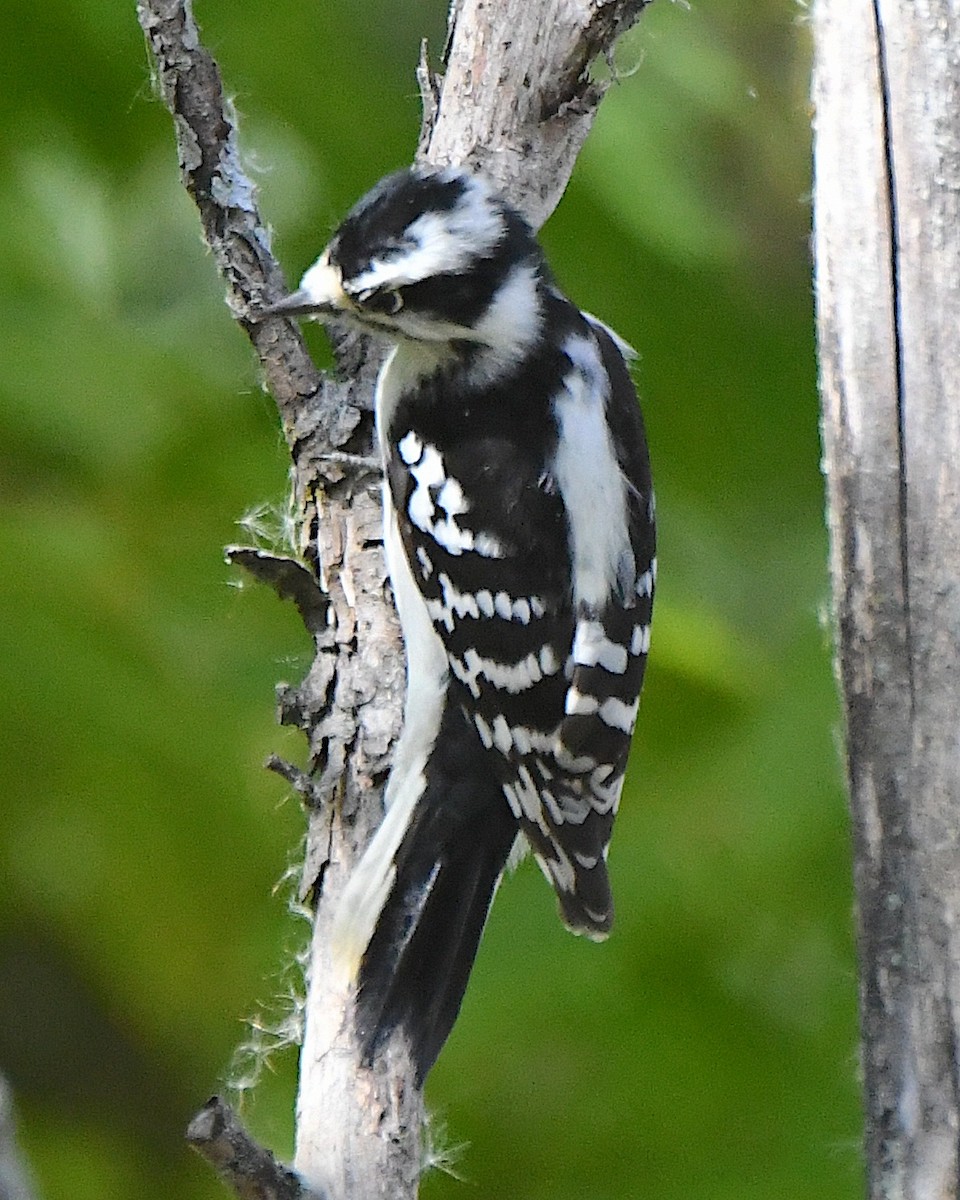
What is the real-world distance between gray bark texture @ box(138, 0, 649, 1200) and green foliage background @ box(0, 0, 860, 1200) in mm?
165

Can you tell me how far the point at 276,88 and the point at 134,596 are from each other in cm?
81

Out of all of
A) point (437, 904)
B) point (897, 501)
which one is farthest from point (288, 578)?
point (897, 501)

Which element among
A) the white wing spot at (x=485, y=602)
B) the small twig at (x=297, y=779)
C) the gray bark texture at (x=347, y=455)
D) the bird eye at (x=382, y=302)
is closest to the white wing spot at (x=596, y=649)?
the white wing spot at (x=485, y=602)

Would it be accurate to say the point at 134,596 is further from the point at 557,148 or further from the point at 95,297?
the point at 557,148

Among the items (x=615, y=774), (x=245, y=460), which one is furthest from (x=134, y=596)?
(x=615, y=774)

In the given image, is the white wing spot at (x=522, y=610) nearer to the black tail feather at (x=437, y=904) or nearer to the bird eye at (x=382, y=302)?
the black tail feather at (x=437, y=904)

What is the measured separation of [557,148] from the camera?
2.43 meters

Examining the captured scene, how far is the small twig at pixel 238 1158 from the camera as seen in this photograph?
1460mm

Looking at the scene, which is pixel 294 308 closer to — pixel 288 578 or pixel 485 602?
pixel 288 578

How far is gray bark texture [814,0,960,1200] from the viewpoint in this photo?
1.67 m

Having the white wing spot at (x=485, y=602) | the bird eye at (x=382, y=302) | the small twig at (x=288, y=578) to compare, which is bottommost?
the white wing spot at (x=485, y=602)

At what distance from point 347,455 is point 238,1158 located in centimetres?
108

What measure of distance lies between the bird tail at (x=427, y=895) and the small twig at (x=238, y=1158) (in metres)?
0.30

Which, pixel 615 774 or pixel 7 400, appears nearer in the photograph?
pixel 615 774
